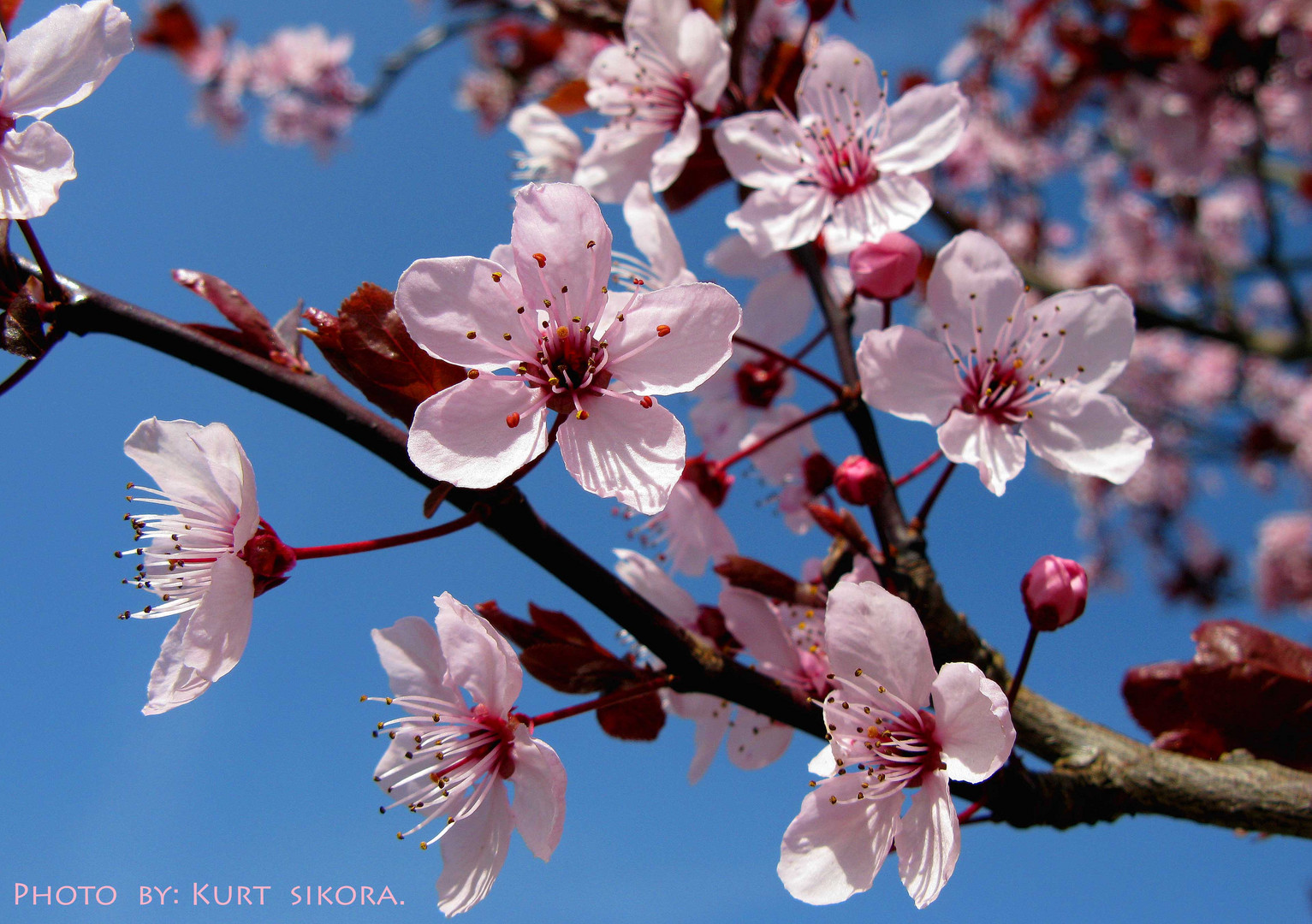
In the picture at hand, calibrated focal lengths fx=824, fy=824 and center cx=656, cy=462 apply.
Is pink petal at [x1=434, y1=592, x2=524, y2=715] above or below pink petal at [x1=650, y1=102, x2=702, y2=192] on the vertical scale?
below

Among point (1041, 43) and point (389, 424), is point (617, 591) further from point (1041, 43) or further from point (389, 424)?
point (1041, 43)

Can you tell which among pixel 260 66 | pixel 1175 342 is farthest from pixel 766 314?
pixel 1175 342

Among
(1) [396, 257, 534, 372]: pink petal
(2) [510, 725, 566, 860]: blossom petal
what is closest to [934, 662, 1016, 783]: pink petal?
(2) [510, 725, 566, 860]: blossom petal

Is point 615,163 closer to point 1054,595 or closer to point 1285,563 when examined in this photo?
point 1054,595

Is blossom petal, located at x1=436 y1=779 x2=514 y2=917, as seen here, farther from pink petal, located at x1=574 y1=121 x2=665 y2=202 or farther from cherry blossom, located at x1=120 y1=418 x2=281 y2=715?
pink petal, located at x1=574 y1=121 x2=665 y2=202

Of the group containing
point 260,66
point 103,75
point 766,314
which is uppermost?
point 260,66

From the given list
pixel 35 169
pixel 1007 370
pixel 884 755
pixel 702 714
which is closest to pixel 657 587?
pixel 702 714
